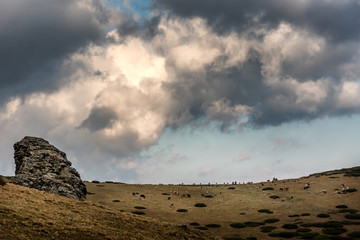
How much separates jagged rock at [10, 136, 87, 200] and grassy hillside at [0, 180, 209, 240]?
162 inches

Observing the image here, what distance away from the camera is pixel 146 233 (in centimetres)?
2709

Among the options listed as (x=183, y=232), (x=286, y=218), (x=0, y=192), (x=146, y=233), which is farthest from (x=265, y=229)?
(x=0, y=192)

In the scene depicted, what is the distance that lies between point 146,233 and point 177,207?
3512cm

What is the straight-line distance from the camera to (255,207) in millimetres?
62906

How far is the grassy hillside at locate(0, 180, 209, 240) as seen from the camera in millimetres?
20234

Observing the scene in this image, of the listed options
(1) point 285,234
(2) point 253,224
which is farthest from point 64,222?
(2) point 253,224

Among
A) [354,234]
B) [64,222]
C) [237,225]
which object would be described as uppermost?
[64,222]

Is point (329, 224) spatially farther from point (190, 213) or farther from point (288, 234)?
point (190, 213)

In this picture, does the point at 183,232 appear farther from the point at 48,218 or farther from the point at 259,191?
the point at 259,191

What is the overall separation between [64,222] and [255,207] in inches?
1883

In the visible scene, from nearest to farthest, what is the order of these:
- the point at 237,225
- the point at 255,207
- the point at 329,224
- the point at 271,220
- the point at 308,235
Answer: the point at 308,235, the point at 329,224, the point at 237,225, the point at 271,220, the point at 255,207

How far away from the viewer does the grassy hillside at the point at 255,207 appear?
147ft

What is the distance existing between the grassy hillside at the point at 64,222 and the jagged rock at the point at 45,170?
13.5 feet

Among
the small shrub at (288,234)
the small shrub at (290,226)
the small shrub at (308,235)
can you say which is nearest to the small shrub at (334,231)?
the small shrub at (308,235)
